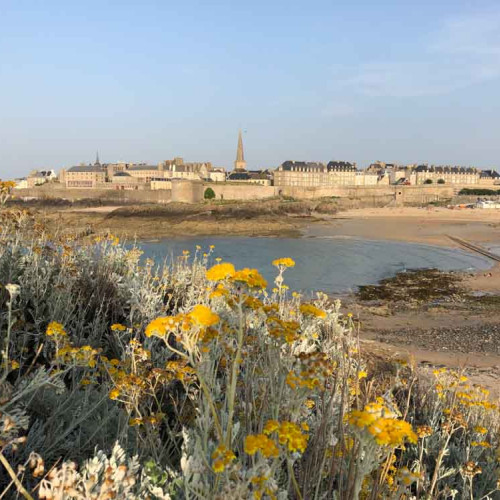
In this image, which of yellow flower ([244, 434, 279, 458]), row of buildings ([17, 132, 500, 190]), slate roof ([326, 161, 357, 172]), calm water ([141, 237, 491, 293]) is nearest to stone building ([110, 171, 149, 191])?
row of buildings ([17, 132, 500, 190])

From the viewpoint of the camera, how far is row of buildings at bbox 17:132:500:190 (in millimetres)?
88688

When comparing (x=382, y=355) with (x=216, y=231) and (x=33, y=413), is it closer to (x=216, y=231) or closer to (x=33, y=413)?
(x=33, y=413)

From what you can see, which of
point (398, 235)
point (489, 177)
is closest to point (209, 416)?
point (398, 235)

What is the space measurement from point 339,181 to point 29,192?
58782 millimetres

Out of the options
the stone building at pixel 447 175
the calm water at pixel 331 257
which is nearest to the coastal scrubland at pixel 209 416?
the calm water at pixel 331 257

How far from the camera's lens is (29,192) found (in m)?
80.8

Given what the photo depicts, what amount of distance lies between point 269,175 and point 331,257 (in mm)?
75032

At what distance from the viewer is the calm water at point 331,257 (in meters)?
19.3

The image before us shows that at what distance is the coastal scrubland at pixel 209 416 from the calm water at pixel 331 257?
12.1m

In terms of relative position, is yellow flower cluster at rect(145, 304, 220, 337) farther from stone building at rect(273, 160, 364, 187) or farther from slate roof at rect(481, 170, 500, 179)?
slate roof at rect(481, 170, 500, 179)

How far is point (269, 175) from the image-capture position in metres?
98.6

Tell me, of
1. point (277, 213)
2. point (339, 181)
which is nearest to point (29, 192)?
point (277, 213)

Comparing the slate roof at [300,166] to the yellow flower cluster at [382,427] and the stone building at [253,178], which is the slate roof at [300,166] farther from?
the yellow flower cluster at [382,427]

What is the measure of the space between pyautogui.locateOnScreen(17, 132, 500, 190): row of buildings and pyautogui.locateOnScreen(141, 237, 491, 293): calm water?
52990mm
